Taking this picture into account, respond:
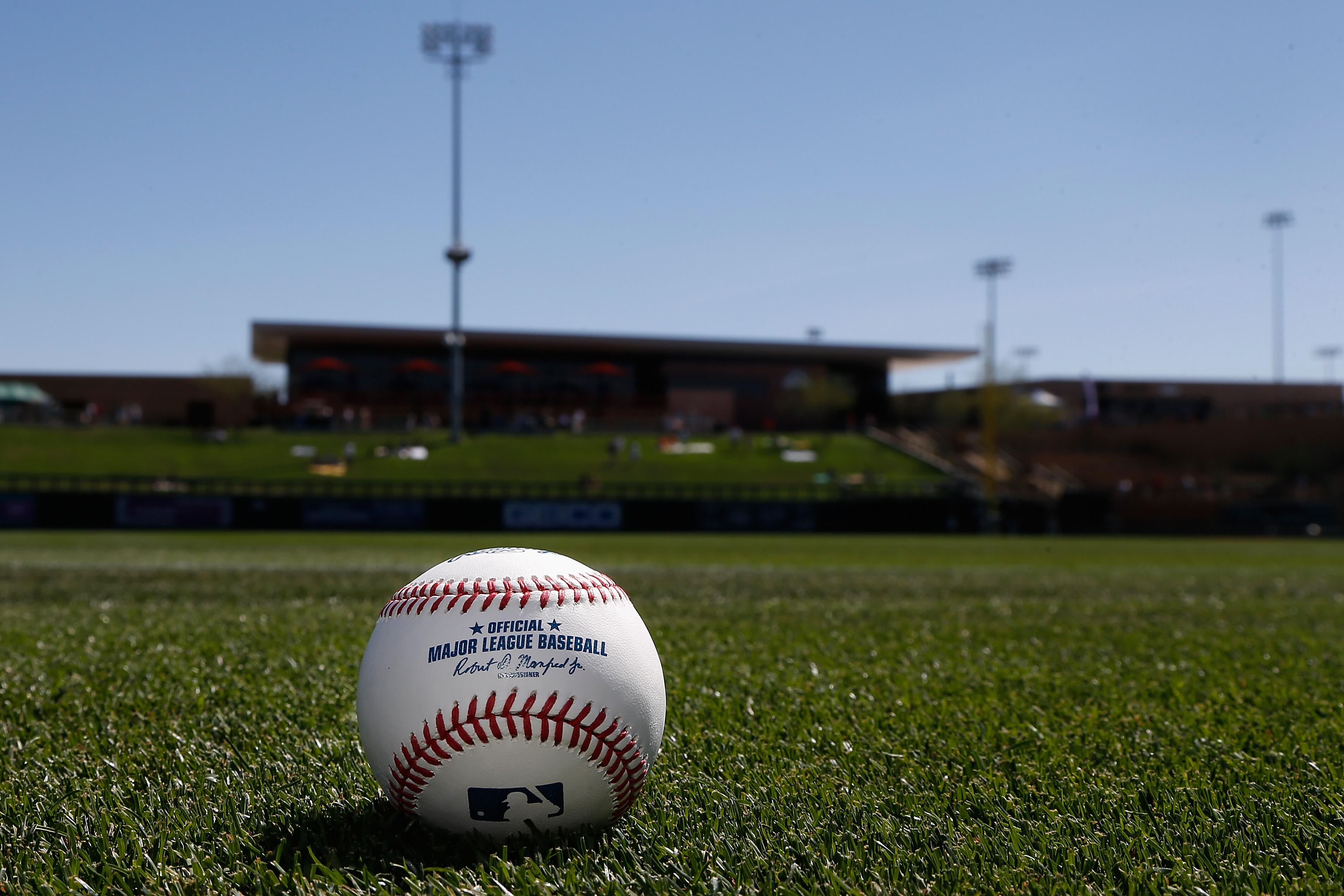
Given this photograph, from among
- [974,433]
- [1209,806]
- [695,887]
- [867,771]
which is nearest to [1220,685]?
[1209,806]

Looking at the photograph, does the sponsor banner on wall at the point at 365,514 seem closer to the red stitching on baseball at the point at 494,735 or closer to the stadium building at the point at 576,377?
the stadium building at the point at 576,377

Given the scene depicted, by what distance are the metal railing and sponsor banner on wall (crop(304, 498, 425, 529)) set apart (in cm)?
22

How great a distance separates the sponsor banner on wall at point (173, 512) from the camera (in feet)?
80.9

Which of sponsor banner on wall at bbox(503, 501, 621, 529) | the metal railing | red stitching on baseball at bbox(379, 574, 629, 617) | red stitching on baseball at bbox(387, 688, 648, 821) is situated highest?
red stitching on baseball at bbox(379, 574, 629, 617)

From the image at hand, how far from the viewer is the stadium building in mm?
53594

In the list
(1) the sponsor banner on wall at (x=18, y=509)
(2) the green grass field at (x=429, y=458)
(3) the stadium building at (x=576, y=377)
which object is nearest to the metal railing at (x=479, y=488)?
(1) the sponsor banner on wall at (x=18, y=509)

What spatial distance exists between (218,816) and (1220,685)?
14.7ft

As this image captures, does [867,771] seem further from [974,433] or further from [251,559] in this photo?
[974,433]

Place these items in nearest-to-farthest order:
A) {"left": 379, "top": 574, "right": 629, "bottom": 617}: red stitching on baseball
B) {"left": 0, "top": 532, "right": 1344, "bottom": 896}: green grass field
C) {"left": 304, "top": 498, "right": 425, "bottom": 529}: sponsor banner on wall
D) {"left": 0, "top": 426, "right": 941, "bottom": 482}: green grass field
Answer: {"left": 0, "top": 532, "right": 1344, "bottom": 896}: green grass field → {"left": 379, "top": 574, "right": 629, "bottom": 617}: red stitching on baseball → {"left": 304, "top": 498, "right": 425, "bottom": 529}: sponsor banner on wall → {"left": 0, "top": 426, "right": 941, "bottom": 482}: green grass field

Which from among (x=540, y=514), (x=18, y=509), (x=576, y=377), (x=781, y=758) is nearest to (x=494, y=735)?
(x=781, y=758)

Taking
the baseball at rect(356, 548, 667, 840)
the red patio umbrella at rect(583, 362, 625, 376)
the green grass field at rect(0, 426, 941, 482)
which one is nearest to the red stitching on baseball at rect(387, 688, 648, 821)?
the baseball at rect(356, 548, 667, 840)

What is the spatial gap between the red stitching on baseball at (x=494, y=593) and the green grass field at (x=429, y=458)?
1404 inches

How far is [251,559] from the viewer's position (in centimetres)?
1440

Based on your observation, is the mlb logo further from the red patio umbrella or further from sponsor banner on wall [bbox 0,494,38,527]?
the red patio umbrella
